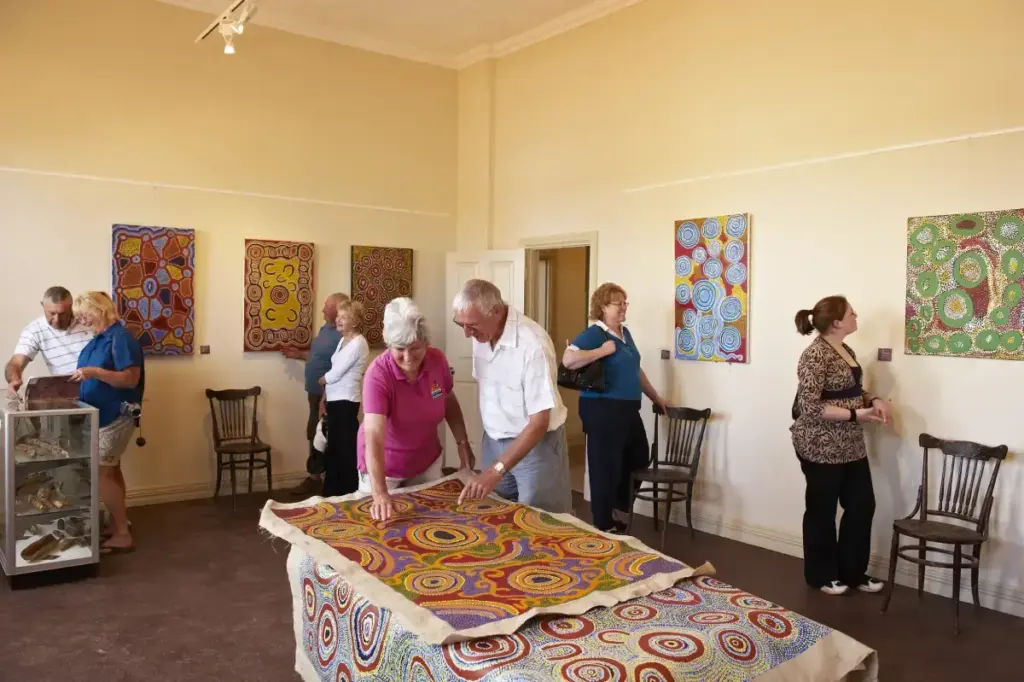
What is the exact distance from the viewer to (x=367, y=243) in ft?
24.8

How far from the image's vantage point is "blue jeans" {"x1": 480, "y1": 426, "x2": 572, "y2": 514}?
324 centimetres

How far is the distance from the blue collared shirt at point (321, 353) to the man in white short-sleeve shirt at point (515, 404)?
339 centimetres

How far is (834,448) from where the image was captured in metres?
4.51

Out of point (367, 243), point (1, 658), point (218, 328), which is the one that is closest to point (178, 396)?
point (218, 328)

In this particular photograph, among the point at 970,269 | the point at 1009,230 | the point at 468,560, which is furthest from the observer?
the point at 970,269

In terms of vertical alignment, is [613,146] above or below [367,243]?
above

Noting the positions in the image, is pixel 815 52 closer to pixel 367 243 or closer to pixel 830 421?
pixel 830 421

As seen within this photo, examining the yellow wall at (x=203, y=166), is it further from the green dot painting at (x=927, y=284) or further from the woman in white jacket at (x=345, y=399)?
the green dot painting at (x=927, y=284)

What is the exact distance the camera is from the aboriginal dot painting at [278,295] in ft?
22.6

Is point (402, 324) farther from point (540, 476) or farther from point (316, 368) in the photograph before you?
point (316, 368)

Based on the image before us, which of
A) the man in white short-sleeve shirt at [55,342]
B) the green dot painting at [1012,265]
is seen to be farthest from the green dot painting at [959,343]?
the man in white short-sleeve shirt at [55,342]

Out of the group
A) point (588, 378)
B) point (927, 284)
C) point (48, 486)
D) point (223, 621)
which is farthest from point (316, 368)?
point (927, 284)

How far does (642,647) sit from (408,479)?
160cm

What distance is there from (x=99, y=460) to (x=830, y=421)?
171 inches
